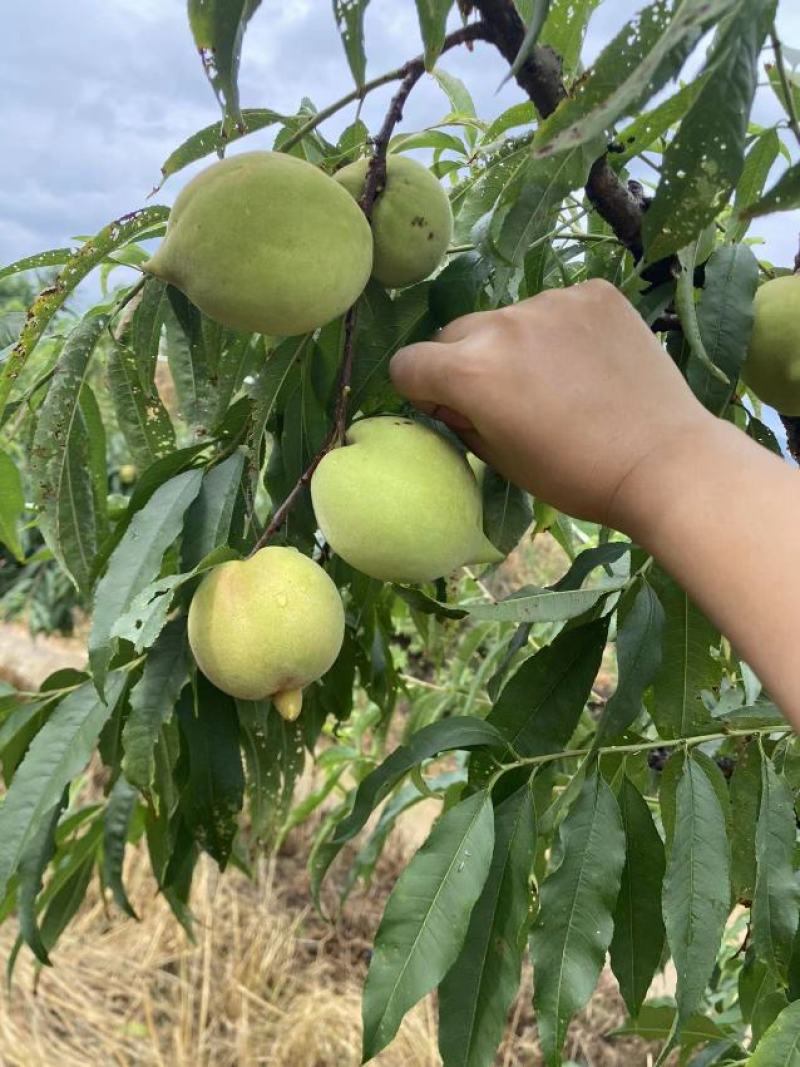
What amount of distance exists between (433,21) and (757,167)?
433mm

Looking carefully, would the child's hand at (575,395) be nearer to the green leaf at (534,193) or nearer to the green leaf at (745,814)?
A: the green leaf at (534,193)

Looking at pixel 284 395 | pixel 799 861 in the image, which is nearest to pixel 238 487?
pixel 284 395

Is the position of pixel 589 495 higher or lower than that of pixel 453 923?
higher

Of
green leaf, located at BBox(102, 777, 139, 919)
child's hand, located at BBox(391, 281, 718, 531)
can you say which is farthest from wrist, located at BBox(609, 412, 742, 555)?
green leaf, located at BBox(102, 777, 139, 919)

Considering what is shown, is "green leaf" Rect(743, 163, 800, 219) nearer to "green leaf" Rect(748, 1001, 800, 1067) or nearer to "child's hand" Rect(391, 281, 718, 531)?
"child's hand" Rect(391, 281, 718, 531)

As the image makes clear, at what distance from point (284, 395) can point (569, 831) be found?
42 cm

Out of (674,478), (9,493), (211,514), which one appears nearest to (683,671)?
(674,478)

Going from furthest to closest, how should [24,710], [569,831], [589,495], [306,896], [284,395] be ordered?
[306,896]
[24,710]
[284,395]
[569,831]
[589,495]

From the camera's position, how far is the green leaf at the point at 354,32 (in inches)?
19.0

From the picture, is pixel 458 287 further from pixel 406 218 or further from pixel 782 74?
pixel 782 74

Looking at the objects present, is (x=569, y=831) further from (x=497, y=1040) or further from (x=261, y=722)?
(x=261, y=722)

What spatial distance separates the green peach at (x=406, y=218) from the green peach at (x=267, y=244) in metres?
0.06

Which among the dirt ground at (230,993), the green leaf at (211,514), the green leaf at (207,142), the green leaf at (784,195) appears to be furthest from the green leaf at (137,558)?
the dirt ground at (230,993)

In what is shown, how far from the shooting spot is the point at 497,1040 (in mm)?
683
